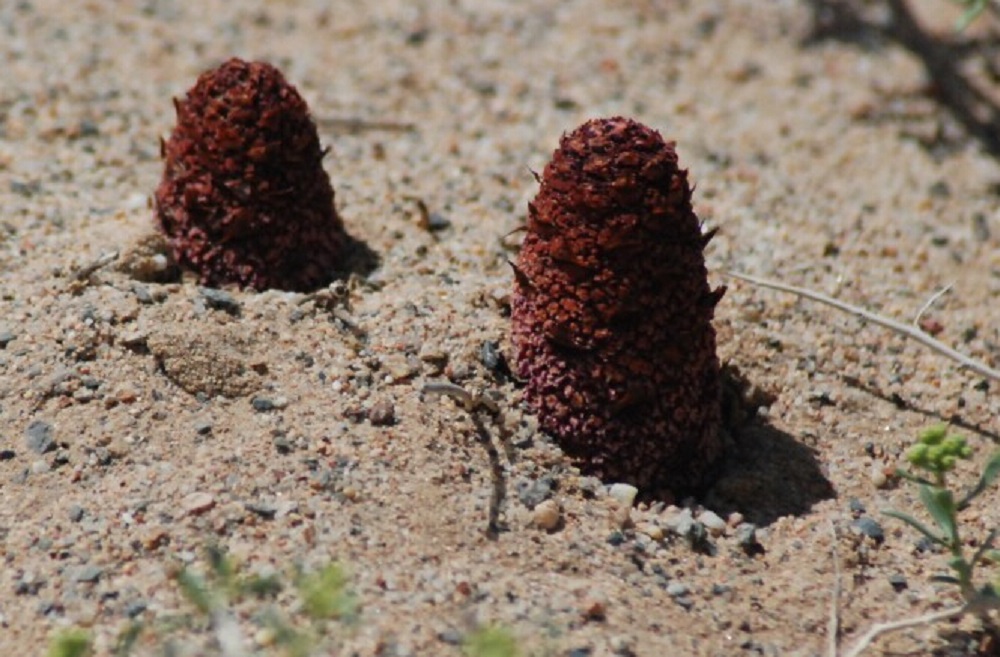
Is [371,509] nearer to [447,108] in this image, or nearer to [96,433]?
[96,433]

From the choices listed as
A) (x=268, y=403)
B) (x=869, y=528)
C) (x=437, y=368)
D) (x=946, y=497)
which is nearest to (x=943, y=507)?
(x=946, y=497)

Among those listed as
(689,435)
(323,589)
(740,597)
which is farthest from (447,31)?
(323,589)

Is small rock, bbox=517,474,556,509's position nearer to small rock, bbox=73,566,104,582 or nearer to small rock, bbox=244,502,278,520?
small rock, bbox=244,502,278,520

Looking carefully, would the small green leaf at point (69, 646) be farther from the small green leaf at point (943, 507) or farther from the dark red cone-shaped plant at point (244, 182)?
the small green leaf at point (943, 507)

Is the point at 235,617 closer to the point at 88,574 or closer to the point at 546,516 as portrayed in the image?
the point at 88,574

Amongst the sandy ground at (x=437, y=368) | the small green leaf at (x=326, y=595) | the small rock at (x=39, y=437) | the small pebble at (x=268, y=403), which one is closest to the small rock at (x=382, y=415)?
the sandy ground at (x=437, y=368)

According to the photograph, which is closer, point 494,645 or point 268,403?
point 494,645

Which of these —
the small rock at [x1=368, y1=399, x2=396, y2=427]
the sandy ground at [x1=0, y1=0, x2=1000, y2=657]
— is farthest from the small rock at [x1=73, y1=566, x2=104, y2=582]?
the small rock at [x1=368, y1=399, x2=396, y2=427]
